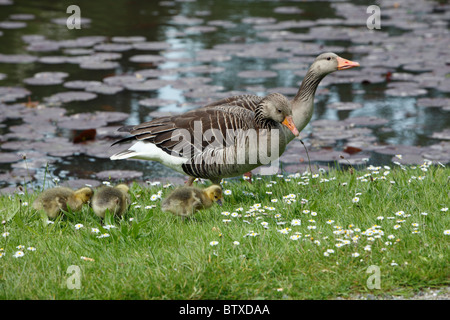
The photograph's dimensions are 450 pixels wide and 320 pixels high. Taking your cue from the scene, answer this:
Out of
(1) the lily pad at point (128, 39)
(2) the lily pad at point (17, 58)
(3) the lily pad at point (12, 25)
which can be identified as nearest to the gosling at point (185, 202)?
(2) the lily pad at point (17, 58)

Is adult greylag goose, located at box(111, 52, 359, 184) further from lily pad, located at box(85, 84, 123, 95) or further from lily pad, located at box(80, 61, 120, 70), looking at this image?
lily pad, located at box(80, 61, 120, 70)

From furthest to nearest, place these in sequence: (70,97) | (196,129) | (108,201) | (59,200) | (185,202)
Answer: (70,97), (196,129), (59,200), (185,202), (108,201)

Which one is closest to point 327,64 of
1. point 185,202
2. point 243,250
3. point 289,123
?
point 289,123

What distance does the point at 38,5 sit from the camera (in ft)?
49.5

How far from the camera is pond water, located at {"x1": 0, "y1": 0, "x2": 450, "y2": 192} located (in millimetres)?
7867

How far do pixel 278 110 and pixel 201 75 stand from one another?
5134 millimetres

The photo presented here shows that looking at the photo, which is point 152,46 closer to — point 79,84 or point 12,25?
point 79,84

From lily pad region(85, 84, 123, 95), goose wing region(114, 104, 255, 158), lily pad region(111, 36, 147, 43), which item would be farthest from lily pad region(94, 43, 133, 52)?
goose wing region(114, 104, 255, 158)

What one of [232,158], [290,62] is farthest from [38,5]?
[232,158]

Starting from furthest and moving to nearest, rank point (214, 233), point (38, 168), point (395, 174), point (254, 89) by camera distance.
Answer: point (254, 89) → point (38, 168) → point (395, 174) → point (214, 233)

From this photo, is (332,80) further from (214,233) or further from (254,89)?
(214,233)

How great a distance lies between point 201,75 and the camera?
10703 millimetres

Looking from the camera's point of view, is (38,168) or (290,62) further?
(290,62)

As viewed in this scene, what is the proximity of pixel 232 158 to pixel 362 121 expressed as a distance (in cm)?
349
